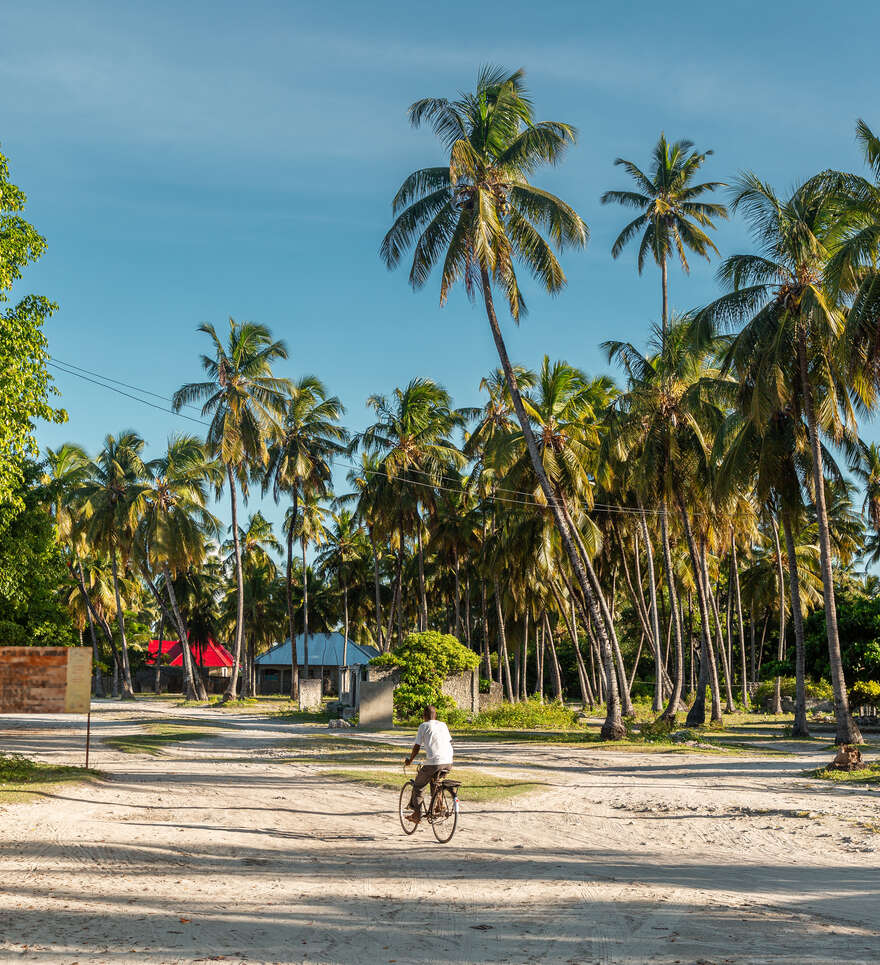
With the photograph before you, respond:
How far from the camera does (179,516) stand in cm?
4806

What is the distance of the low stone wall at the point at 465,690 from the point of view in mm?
30766

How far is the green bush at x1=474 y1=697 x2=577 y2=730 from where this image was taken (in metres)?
30.2

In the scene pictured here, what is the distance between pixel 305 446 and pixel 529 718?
21.2 m

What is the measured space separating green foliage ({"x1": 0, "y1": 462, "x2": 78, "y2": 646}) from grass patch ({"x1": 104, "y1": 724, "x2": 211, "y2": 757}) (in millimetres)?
5483

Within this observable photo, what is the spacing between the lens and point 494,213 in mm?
22812

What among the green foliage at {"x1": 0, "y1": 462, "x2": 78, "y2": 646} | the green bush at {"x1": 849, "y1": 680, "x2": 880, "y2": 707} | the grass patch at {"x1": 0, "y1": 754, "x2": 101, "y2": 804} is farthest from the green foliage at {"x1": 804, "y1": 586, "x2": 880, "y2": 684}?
the green foliage at {"x1": 0, "y1": 462, "x2": 78, "y2": 646}

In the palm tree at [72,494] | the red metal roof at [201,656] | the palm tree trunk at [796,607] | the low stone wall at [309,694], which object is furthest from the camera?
the red metal roof at [201,656]

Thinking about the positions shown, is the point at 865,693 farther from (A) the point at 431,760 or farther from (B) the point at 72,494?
(B) the point at 72,494

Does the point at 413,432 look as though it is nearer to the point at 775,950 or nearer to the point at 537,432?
the point at 537,432

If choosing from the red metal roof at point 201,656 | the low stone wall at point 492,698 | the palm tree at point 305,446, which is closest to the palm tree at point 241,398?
the palm tree at point 305,446

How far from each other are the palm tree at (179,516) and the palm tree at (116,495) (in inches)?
34.8

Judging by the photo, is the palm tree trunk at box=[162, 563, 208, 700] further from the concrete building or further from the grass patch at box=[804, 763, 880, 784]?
the grass patch at box=[804, 763, 880, 784]

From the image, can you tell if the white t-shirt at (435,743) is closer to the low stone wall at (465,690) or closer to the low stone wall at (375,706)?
the low stone wall at (375,706)

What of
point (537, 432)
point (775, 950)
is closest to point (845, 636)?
point (537, 432)
